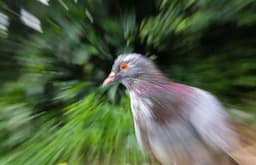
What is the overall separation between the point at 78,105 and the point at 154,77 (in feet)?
3.45

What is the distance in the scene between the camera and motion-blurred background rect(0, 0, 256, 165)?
10.8 ft

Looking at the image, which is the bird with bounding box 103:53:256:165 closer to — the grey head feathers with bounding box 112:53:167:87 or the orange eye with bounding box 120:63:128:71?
the grey head feathers with bounding box 112:53:167:87

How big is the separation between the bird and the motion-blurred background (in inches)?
33.4

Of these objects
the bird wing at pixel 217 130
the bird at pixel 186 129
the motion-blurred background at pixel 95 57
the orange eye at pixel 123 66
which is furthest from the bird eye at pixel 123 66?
the motion-blurred background at pixel 95 57

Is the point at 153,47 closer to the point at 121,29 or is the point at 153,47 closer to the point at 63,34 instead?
the point at 121,29

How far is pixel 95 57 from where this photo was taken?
358cm

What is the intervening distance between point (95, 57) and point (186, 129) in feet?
4.81

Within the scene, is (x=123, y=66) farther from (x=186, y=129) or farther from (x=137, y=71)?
(x=186, y=129)

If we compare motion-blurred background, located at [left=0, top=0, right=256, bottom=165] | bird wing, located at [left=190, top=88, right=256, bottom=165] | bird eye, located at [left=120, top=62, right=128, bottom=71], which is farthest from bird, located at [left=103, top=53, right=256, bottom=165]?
motion-blurred background, located at [left=0, top=0, right=256, bottom=165]

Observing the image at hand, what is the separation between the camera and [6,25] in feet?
12.0

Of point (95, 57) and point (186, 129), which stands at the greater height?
point (95, 57)

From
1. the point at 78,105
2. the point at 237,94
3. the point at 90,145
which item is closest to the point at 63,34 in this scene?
the point at 78,105

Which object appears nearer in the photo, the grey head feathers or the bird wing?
the bird wing

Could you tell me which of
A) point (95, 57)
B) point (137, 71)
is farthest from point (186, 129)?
point (95, 57)
